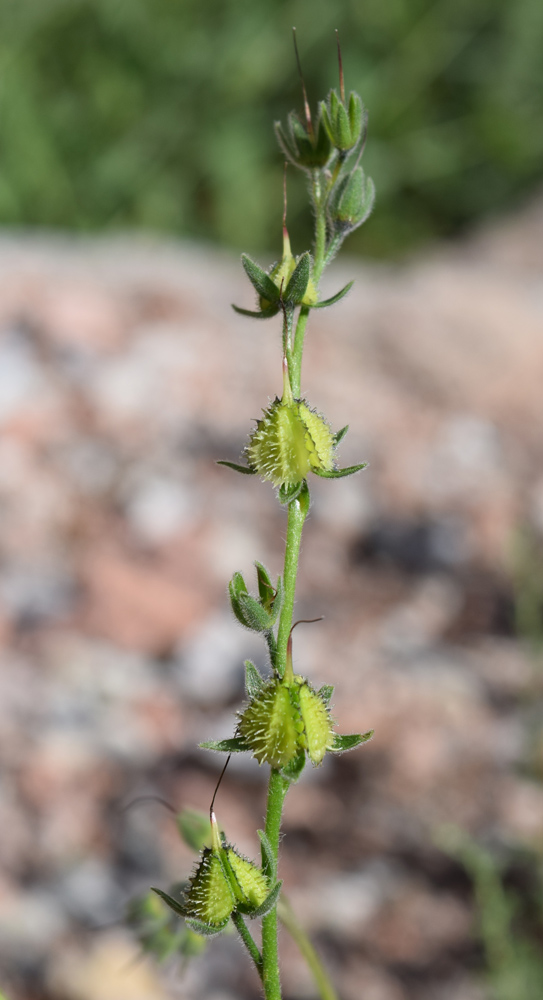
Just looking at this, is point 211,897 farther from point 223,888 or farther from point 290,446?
point 290,446

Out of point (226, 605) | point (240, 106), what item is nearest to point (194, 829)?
point (226, 605)

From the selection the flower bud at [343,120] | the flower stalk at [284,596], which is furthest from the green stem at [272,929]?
the flower bud at [343,120]

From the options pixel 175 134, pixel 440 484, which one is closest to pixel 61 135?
pixel 175 134

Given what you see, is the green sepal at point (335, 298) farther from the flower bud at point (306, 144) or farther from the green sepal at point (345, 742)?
the green sepal at point (345, 742)

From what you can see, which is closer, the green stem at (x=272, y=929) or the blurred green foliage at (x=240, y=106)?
the green stem at (x=272, y=929)

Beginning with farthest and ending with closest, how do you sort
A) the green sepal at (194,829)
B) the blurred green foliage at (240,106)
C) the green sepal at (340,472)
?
the blurred green foliage at (240,106)
the green sepal at (194,829)
the green sepal at (340,472)

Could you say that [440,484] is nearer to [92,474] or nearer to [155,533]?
[155,533]
